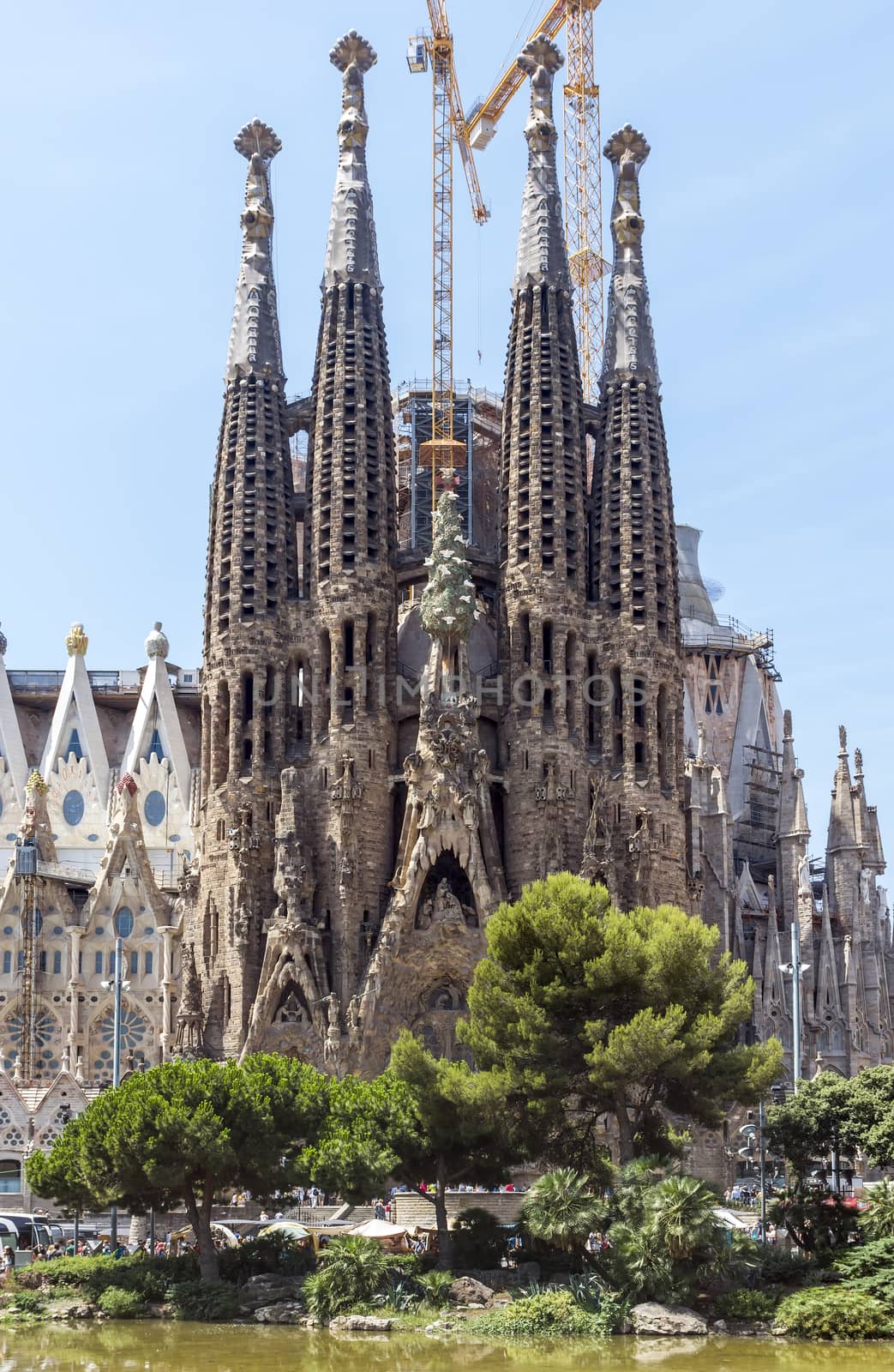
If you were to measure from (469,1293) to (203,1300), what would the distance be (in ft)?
19.4

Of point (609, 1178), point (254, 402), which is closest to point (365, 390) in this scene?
point (254, 402)

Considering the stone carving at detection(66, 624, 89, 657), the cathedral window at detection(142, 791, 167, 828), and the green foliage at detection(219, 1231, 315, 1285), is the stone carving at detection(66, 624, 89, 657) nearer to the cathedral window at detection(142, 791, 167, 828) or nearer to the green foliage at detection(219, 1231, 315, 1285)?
the cathedral window at detection(142, 791, 167, 828)

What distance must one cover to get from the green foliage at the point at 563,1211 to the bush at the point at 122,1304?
8.88 metres

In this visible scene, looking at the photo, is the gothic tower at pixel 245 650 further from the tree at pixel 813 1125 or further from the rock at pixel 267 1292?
the tree at pixel 813 1125

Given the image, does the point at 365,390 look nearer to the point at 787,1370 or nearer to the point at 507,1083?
the point at 507,1083

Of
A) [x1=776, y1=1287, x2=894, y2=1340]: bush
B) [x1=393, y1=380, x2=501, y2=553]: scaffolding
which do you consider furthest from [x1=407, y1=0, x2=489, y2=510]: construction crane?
[x1=776, y1=1287, x2=894, y2=1340]: bush

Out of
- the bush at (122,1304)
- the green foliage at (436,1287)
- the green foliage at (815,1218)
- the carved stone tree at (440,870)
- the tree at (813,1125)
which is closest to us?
the green foliage at (436,1287)

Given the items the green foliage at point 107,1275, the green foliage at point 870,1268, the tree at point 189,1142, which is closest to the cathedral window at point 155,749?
the tree at point 189,1142

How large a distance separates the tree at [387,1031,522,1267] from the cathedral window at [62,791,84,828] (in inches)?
1704

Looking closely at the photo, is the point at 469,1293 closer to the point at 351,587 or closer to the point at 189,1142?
the point at 189,1142

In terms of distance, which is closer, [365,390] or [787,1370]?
[787,1370]

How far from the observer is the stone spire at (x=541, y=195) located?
79.9m

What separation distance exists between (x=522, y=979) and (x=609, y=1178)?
17.2 ft

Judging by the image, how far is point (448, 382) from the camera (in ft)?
292
